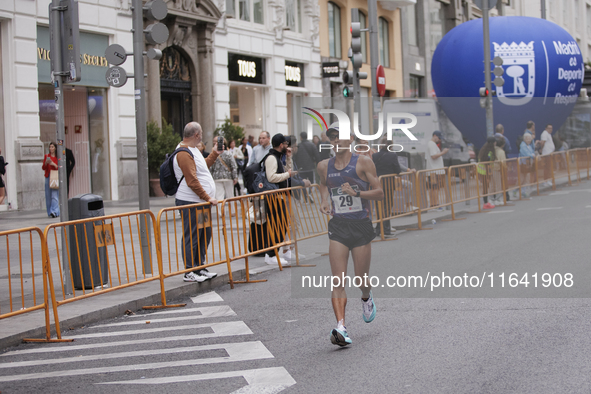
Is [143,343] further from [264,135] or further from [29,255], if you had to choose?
[264,135]

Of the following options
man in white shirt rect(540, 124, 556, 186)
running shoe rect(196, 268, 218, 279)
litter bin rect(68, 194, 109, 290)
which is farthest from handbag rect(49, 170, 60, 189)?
man in white shirt rect(540, 124, 556, 186)

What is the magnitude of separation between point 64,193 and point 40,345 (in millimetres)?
2141

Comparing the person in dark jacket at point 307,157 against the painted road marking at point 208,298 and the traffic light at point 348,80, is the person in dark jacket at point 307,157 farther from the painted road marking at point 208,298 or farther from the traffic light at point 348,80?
the painted road marking at point 208,298

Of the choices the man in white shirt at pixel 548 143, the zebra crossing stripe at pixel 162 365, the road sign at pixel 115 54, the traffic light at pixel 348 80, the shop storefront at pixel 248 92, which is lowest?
the zebra crossing stripe at pixel 162 365

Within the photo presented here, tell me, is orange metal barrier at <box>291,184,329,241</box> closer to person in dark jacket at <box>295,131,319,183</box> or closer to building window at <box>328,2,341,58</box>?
person in dark jacket at <box>295,131,319,183</box>

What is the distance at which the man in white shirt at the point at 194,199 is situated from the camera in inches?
359

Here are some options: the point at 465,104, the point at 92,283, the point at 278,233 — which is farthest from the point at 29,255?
the point at 465,104

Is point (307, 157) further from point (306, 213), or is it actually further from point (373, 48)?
point (306, 213)

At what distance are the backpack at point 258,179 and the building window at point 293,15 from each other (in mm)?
17697

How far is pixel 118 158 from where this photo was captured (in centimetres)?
2158

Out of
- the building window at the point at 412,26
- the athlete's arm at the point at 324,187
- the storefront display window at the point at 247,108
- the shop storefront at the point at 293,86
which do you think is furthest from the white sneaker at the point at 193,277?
the building window at the point at 412,26

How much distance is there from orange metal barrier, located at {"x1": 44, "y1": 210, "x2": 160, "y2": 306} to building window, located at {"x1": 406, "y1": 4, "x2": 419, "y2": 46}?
102ft

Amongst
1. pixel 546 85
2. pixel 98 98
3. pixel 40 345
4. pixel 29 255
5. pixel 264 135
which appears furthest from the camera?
pixel 546 85

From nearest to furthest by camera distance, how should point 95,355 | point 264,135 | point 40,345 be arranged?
point 95,355 < point 40,345 < point 264,135
